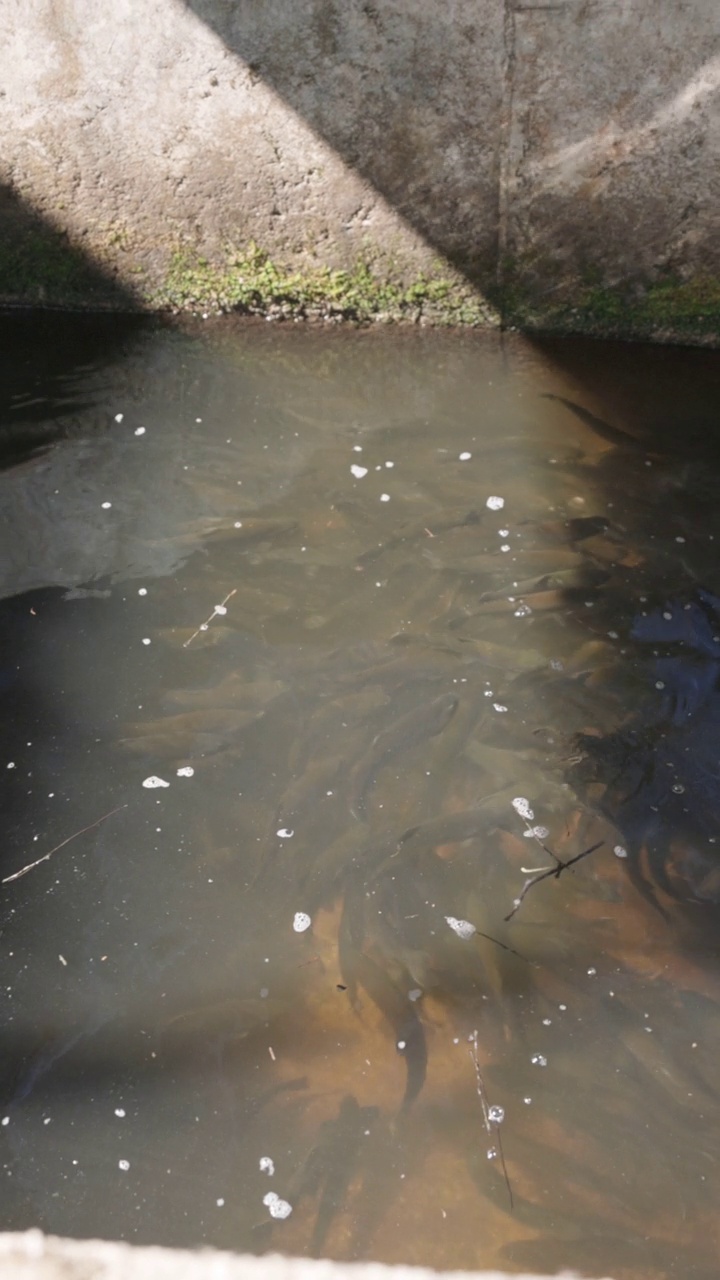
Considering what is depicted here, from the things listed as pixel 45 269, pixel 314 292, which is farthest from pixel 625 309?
pixel 45 269

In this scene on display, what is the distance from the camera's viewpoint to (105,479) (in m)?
3.81

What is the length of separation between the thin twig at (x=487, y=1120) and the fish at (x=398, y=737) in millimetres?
667

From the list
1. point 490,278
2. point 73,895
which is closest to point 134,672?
point 73,895

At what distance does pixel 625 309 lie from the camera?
4305 millimetres

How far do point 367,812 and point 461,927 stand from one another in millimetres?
400

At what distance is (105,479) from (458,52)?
2.04 metres

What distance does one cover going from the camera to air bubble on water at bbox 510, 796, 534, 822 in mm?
2758

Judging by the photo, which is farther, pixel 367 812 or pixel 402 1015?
pixel 367 812

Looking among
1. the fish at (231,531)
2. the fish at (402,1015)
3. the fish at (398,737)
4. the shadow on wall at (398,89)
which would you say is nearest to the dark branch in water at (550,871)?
the fish at (402,1015)

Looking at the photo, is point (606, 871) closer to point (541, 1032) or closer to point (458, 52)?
point (541, 1032)

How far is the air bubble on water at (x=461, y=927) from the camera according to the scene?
253 cm

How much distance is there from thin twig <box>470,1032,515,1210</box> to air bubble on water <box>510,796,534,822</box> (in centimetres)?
60

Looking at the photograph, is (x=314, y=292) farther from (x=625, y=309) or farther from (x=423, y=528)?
(x=423, y=528)

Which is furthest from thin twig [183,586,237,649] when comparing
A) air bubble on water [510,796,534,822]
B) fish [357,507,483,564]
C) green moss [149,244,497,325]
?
green moss [149,244,497,325]
